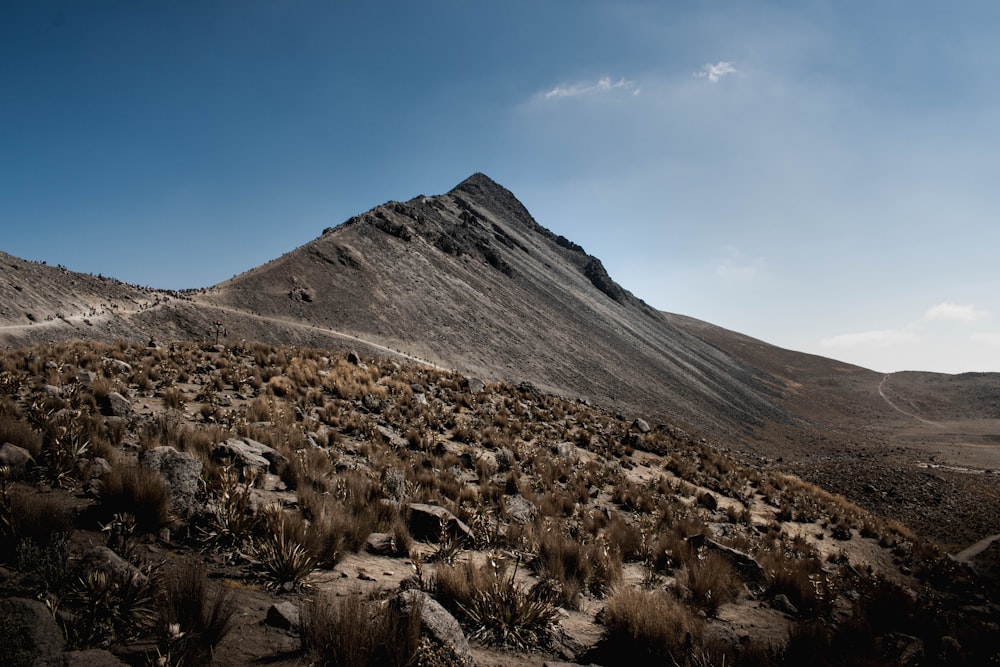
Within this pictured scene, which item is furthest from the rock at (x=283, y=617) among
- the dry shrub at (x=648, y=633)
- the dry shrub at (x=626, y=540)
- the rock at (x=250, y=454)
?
the dry shrub at (x=626, y=540)

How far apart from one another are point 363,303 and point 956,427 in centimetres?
8904

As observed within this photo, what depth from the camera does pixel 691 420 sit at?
42812 millimetres

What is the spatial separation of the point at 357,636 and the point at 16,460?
15.5 ft

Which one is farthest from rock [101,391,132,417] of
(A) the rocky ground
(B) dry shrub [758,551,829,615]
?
(B) dry shrub [758,551,829,615]

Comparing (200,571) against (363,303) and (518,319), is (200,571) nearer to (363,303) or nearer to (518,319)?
(363,303)

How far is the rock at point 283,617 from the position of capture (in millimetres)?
3564

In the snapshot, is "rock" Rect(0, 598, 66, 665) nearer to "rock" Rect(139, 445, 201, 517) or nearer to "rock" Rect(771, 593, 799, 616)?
"rock" Rect(139, 445, 201, 517)

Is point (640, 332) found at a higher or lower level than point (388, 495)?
higher

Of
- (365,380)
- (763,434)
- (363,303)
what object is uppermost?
(363,303)

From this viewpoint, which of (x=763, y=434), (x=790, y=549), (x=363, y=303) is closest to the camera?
(x=790, y=549)

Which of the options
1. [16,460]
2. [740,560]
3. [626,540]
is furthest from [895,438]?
[16,460]

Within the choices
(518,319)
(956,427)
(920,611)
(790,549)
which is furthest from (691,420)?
(956,427)

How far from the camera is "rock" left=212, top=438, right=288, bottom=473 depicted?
6.94 m

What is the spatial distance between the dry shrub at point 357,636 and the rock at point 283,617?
17 cm
